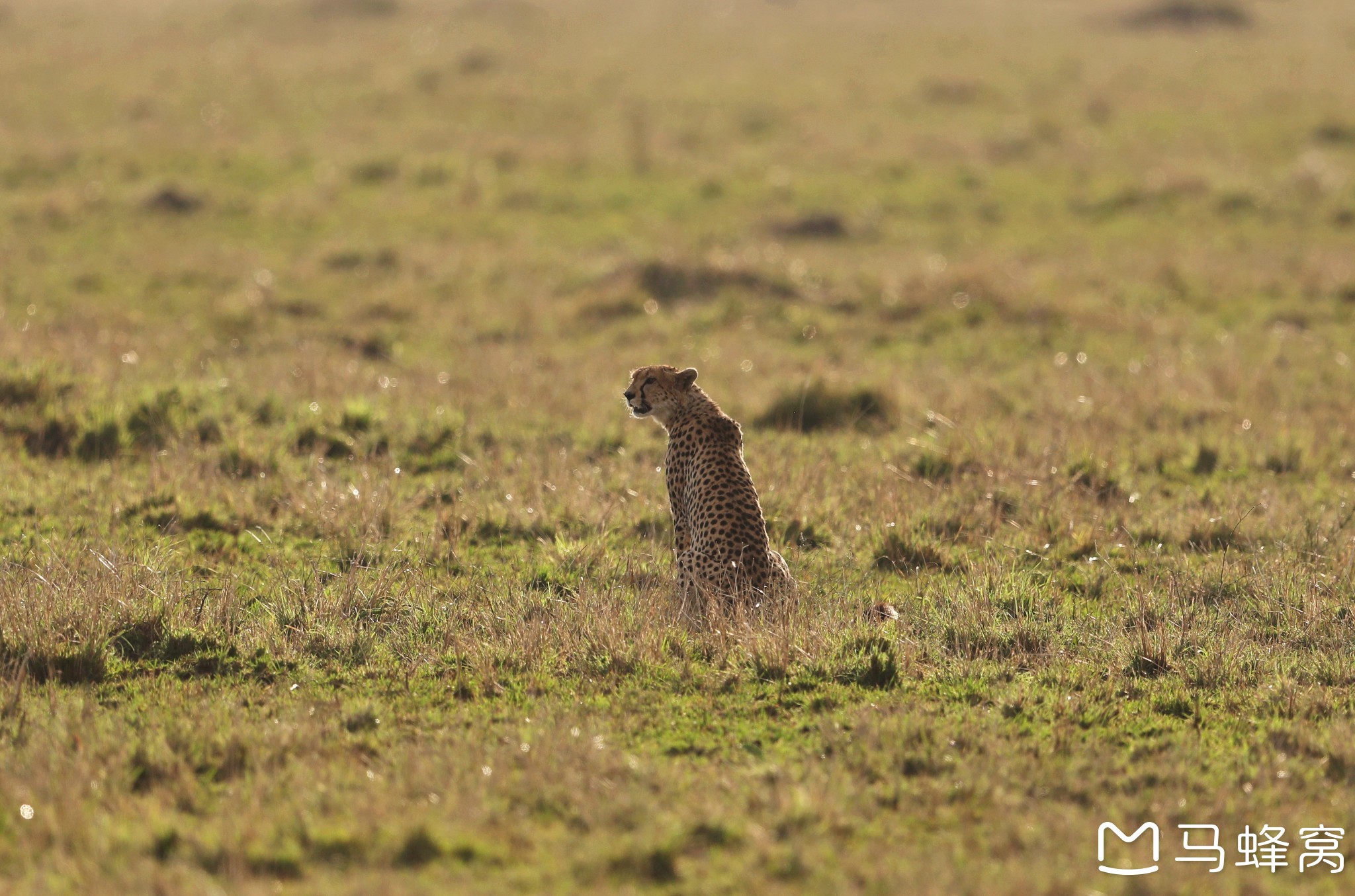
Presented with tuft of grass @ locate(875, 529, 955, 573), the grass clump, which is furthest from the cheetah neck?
the grass clump

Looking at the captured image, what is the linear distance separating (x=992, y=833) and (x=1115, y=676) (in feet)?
4.74

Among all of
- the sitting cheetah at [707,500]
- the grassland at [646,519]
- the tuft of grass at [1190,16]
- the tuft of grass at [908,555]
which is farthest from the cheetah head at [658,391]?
the tuft of grass at [1190,16]

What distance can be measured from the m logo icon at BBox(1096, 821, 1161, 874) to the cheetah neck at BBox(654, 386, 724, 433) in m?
2.94

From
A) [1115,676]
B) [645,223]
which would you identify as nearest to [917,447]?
[1115,676]

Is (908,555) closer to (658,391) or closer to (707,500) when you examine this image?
(707,500)

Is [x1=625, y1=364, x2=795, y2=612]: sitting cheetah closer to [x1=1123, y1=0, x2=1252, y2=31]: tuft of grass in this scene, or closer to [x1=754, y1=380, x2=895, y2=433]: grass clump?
[x1=754, y1=380, x2=895, y2=433]: grass clump

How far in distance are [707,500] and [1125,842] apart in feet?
8.32

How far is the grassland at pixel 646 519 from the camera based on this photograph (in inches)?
163

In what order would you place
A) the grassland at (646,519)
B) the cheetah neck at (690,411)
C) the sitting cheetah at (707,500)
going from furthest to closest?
the cheetah neck at (690,411) < the sitting cheetah at (707,500) < the grassland at (646,519)

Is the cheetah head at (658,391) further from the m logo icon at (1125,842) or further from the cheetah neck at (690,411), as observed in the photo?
the m logo icon at (1125,842)

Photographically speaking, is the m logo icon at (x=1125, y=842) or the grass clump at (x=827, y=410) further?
the grass clump at (x=827, y=410)

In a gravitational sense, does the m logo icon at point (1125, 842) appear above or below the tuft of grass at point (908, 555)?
below

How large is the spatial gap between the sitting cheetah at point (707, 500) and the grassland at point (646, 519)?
219 millimetres

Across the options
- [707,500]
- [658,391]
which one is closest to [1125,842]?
[707,500]
